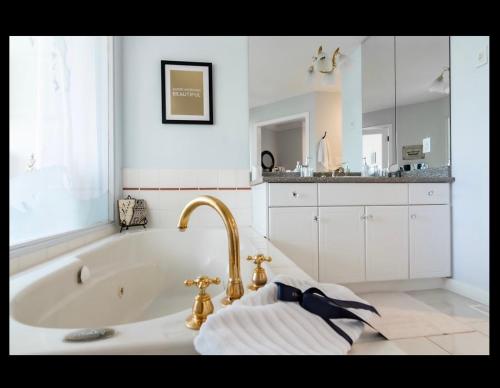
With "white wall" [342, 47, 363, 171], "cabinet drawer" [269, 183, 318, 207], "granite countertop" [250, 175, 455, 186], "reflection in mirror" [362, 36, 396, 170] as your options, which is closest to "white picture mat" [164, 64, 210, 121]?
"granite countertop" [250, 175, 455, 186]

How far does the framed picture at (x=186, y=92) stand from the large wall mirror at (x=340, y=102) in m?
0.37

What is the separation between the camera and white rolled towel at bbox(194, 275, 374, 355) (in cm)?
47

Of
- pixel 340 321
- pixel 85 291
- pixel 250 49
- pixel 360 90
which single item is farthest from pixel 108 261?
pixel 360 90

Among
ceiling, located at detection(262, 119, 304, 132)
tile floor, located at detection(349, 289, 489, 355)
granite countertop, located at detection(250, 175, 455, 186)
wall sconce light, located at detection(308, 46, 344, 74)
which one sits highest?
wall sconce light, located at detection(308, 46, 344, 74)

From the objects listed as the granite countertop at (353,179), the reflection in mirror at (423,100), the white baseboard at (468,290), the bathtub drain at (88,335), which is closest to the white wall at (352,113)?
the reflection in mirror at (423,100)

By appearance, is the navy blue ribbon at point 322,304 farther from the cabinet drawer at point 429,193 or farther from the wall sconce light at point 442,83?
the wall sconce light at point 442,83

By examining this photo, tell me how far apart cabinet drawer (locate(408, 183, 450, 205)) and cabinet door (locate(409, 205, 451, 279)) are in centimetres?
4

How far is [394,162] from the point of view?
246 centimetres

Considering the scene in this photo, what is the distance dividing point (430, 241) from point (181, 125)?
6.94 ft

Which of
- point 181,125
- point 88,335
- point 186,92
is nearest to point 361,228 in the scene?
point 181,125

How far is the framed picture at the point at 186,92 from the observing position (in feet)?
7.20

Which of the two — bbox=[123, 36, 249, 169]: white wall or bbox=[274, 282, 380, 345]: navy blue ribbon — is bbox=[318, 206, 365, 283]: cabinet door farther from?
bbox=[274, 282, 380, 345]: navy blue ribbon

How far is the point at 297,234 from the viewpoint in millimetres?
1939

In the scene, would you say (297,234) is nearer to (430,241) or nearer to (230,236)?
(430,241)
